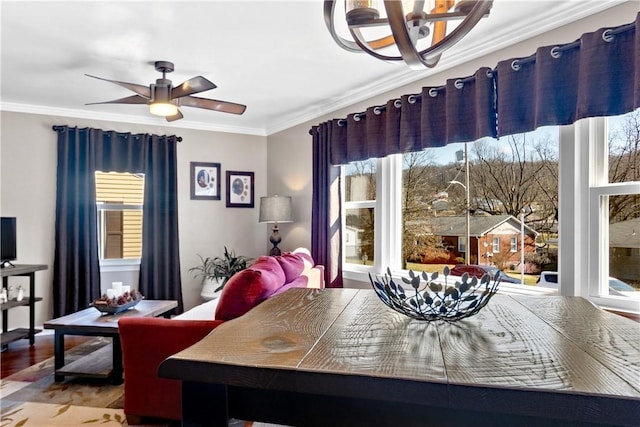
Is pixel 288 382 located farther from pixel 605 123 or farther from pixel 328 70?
pixel 328 70

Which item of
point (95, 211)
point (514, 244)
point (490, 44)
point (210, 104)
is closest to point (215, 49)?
point (210, 104)

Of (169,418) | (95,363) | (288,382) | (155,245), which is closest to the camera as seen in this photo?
(288,382)

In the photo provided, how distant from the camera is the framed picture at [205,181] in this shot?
4934 mm

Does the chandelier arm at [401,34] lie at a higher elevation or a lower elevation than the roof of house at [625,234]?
higher

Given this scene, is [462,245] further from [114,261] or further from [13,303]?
[13,303]

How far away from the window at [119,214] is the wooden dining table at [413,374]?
13.7ft

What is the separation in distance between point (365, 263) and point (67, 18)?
2917mm

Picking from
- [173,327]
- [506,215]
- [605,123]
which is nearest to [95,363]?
[173,327]

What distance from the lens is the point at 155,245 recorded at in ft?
15.1

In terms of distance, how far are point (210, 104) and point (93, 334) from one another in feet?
5.97

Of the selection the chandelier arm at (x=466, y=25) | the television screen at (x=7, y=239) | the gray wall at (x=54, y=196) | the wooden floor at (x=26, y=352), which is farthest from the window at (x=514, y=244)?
the television screen at (x=7, y=239)

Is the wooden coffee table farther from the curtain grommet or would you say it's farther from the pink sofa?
the curtain grommet

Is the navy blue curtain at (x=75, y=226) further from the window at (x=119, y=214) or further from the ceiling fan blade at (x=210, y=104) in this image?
the ceiling fan blade at (x=210, y=104)

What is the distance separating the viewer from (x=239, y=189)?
5.15m
